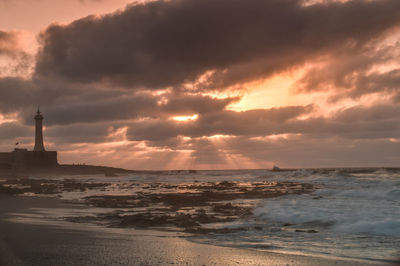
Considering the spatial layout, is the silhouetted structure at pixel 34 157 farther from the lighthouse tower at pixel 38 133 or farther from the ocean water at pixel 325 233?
the ocean water at pixel 325 233

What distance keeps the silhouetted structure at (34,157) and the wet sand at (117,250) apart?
80.6m

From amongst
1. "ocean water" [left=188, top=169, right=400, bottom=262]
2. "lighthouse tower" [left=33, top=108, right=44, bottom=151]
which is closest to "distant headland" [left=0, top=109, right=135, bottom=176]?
"lighthouse tower" [left=33, top=108, right=44, bottom=151]

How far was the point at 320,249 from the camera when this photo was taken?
751 centimetres

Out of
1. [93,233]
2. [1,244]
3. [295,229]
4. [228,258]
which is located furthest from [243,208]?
[1,244]

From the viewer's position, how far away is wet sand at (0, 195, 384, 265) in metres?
6.36

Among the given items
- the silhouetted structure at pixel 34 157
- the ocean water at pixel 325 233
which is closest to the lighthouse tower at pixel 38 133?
the silhouetted structure at pixel 34 157

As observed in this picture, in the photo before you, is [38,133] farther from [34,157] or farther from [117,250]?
[117,250]

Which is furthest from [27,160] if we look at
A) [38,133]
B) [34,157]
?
[38,133]

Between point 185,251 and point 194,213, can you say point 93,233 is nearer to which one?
point 185,251

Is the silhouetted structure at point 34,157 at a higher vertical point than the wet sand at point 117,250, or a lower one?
higher

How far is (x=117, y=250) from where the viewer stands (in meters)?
7.18

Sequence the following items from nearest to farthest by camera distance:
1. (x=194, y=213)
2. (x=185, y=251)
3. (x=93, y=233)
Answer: (x=185, y=251)
(x=93, y=233)
(x=194, y=213)

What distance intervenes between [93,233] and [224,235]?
10.0 feet

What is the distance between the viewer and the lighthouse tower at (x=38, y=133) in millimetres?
91625
